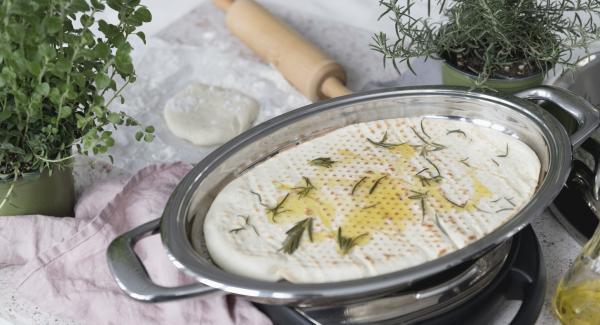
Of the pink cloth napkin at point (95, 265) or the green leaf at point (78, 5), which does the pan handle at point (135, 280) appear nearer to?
the pink cloth napkin at point (95, 265)

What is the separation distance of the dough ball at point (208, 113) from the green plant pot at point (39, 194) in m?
0.32

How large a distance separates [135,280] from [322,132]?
1.17 feet

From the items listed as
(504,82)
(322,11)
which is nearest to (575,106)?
(504,82)

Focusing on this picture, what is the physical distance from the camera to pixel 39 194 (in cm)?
110

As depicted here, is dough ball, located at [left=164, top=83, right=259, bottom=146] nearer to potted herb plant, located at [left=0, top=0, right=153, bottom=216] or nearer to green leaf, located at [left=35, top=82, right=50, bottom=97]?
potted herb plant, located at [left=0, top=0, right=153, bottom=216]

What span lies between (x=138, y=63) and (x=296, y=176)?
75 cm

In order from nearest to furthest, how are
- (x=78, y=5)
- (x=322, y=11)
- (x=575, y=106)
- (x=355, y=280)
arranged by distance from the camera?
(x=355, y=280) < (x=78, y=5) < (x=575, y=106) < (x=322, y=11)

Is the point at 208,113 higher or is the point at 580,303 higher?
the point at 580,303

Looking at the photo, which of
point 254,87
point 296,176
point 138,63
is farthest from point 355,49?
point 296,176

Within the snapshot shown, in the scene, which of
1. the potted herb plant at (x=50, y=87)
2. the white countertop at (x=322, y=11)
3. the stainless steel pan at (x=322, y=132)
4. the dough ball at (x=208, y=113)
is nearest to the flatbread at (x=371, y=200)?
the stainless steel pan at (x=322, y=132)

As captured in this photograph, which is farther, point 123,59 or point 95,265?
point 95,265

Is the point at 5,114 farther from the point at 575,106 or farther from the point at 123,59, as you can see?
the point at 575,106

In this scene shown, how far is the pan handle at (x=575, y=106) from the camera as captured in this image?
3.17 feet

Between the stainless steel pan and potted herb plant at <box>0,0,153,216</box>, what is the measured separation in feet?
0.40
